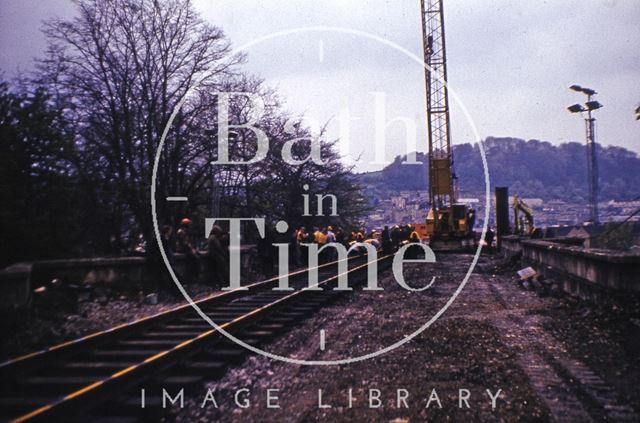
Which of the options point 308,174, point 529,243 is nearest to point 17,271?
point 529,243

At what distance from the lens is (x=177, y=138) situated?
25828 millimetres

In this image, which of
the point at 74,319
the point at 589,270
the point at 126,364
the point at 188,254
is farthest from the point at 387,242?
the point at 126,364

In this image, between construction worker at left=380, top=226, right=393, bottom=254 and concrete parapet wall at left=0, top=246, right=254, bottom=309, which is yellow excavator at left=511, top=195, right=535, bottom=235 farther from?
concrete parapet wall at left=0, top=246, right=254, bottom=309

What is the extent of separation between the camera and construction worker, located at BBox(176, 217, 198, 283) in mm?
15453

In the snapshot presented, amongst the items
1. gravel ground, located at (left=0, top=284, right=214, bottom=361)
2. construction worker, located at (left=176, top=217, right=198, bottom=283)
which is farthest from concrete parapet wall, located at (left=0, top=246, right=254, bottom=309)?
gravel ground, located at (left=0, top=284, right=214, bottom=361)

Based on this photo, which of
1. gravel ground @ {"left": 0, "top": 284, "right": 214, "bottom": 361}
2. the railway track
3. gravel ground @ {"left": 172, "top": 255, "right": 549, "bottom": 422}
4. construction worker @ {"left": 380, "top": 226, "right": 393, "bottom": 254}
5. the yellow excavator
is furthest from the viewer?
the yellow excavator

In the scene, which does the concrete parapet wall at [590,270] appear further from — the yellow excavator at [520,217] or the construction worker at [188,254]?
the yellow excavator at [520,217]

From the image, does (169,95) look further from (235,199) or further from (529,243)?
(529,243)

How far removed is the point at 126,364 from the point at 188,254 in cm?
912

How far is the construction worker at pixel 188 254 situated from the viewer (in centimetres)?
1545

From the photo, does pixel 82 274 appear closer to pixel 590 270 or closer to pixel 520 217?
pixel 590 270

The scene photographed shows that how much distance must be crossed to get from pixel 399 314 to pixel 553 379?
4781mm

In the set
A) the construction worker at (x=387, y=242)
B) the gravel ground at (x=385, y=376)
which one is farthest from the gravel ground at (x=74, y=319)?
the construction worker at (x=387, y=242)

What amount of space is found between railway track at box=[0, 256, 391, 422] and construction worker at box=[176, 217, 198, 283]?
13.6 feet
